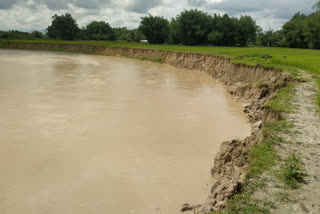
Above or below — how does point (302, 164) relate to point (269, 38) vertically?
below

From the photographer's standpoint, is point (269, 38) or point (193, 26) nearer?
point (193, 26)

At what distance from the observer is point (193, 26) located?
48625 mm

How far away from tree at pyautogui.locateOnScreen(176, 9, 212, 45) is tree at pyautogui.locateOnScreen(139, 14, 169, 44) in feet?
A: 17.2

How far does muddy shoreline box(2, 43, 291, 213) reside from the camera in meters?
4.80

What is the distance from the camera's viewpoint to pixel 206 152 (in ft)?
25.2

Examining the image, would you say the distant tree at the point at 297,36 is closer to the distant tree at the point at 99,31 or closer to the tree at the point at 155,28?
the tree at the point at 155,28

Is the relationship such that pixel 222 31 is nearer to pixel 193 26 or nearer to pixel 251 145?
pixel 193 26

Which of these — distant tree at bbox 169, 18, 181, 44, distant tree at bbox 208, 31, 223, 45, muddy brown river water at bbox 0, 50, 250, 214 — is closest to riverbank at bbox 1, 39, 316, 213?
muddy brown river water at bbox 0, 50, 250, 214

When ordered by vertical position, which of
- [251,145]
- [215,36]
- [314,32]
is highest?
[314,32]

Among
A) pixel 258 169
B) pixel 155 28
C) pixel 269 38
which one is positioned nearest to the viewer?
pixel 258 169

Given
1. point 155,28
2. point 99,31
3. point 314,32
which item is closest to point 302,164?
point 314,32

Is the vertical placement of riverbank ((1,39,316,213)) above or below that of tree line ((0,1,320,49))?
below

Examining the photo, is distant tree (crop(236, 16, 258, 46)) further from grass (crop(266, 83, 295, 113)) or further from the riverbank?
grass (crop(266, 83, 295, 113))

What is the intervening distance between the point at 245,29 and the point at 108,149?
152 feet
